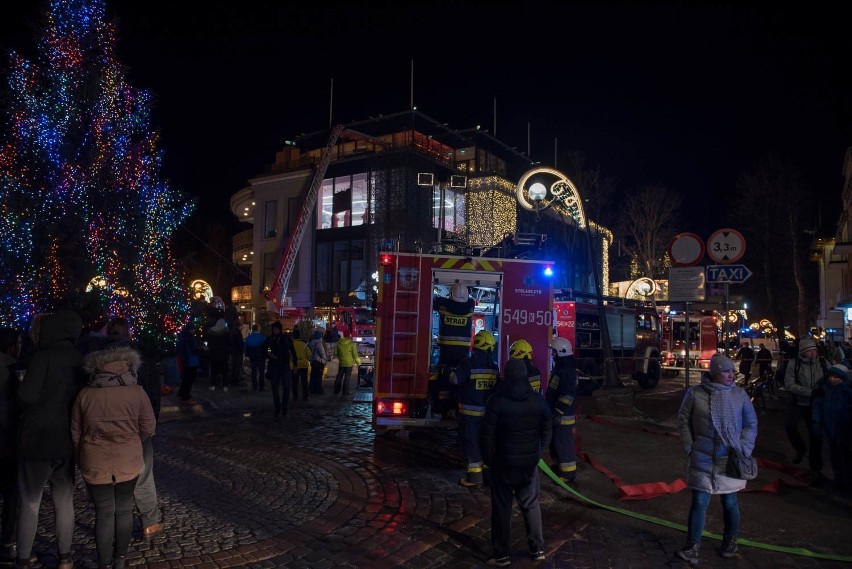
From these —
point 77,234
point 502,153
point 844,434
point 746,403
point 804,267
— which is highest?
point 502,153

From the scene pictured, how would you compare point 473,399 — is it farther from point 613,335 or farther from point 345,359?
point 613,335

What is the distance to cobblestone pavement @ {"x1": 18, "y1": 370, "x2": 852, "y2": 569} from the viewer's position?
189 inches

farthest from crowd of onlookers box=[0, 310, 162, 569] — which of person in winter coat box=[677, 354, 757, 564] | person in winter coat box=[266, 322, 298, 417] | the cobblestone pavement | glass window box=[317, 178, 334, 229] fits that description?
glass window box=[317, 178, 334, 229]

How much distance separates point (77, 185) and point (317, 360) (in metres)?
6.89

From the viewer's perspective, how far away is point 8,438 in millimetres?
4211

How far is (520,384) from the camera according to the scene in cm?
453

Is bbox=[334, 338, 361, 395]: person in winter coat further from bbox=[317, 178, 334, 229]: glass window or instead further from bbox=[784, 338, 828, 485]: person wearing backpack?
bbox=[317, 178, 334, 229]: glass window

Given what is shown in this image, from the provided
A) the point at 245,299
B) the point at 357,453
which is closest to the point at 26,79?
the point at 357,453

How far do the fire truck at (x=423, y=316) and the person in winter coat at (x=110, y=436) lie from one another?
439 cm

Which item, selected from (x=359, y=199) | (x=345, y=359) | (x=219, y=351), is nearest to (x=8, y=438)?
(x=345, y=359)

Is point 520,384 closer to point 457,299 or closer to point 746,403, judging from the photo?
point 746,403

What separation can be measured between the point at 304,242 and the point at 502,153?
606 inches

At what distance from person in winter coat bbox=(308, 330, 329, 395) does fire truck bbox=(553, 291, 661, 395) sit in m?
5.94

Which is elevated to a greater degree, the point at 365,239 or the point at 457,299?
the point at 365,239
